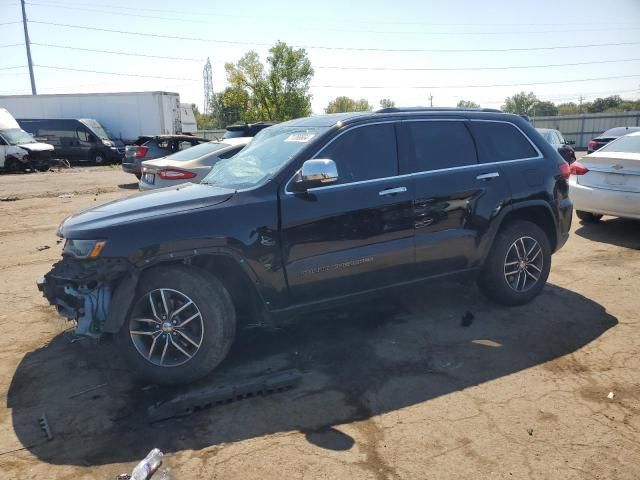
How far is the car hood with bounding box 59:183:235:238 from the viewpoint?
11.2 ft

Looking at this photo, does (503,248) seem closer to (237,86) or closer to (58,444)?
Answer: (58,444)

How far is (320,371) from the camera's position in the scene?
3.72 m

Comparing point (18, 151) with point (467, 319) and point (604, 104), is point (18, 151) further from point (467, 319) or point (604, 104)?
point (604, 104)

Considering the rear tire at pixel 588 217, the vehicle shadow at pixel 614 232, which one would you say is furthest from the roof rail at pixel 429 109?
the rear tire at pixel 588 217

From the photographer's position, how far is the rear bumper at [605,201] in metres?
6.93

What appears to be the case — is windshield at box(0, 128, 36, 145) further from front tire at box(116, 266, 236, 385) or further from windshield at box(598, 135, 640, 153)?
windshield at box(598, 135, 640, 153)

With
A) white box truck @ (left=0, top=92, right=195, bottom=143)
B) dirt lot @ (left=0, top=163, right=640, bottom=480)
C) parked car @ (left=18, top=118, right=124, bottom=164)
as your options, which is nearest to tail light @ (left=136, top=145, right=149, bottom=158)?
dirt lot @ (left=0, top=163, right=640, bottom=480)

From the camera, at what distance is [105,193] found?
1354 centimetres

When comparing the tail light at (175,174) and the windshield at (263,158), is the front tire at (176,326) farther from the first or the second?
the tail light at (175,174)

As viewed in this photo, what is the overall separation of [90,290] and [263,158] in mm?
1749

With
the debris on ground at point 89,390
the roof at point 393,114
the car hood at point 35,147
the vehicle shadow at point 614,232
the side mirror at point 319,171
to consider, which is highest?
the car hood at point 35,147

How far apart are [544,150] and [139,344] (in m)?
4.24

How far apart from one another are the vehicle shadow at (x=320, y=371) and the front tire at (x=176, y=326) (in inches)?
6.7

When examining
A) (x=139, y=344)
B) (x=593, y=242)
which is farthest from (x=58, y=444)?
(x=593, y=242)
